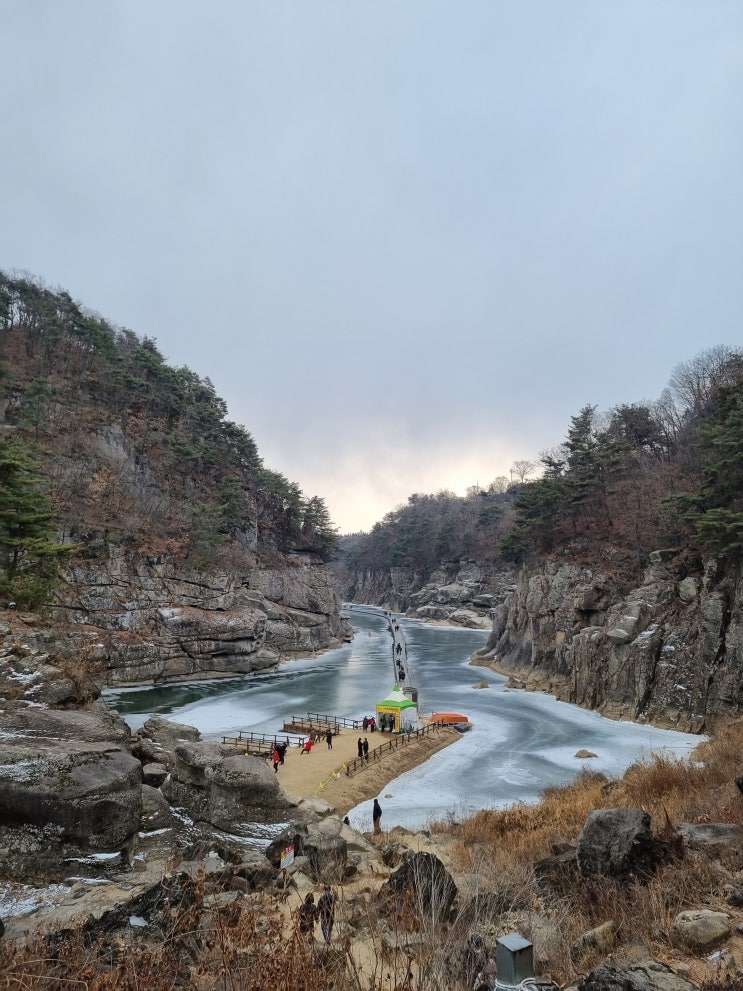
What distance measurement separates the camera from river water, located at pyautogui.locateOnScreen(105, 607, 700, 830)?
18.8m

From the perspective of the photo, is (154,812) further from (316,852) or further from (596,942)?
(596,942)

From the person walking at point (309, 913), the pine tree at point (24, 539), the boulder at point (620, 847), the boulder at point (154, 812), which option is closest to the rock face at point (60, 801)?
the boulder at point (154, 812)

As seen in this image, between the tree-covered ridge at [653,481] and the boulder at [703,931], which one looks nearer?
the boulder at [703,931]

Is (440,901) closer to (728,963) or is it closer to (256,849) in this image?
(728,963)

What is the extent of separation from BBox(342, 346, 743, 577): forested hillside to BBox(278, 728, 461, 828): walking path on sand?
18.4m

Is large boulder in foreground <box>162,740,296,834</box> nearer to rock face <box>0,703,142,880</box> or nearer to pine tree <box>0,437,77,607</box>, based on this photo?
rock face <box>0,703,142,880</box>

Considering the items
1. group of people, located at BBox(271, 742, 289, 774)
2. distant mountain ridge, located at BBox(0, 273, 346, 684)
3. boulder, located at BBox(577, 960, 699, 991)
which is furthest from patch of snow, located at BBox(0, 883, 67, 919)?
distant mountain ridge, located at BBox(0, 273, 346, 684)

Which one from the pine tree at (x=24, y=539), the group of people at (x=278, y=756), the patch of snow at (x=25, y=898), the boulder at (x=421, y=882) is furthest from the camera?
the group of people at (x=278, y=756)

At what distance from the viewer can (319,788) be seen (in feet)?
61.4

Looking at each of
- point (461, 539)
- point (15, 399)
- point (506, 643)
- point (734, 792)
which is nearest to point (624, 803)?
point (734, 792)

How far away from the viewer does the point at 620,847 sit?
20.8 ft

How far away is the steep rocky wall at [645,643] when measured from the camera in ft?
81.4

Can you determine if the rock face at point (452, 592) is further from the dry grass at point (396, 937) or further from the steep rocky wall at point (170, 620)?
the dry grass at point (396, 937)

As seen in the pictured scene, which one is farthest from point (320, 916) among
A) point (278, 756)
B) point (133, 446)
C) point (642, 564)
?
point (133, 446)
